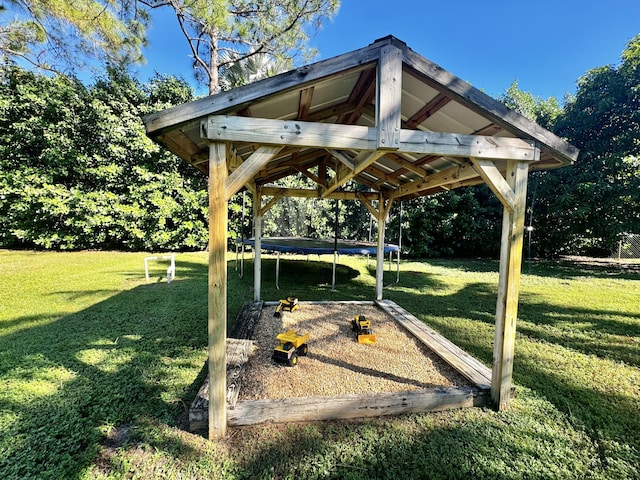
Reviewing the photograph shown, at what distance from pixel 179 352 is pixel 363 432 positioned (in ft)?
7.26

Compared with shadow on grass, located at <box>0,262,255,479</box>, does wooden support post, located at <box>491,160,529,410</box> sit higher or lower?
higher

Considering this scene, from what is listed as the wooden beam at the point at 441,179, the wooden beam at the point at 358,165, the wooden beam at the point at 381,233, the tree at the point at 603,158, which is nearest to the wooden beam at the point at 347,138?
the wooden beam at the point at 358,165

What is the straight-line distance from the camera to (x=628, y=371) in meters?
3.02

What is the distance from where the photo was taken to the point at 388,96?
2021 mm

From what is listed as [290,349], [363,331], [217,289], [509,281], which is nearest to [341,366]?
[290,349]

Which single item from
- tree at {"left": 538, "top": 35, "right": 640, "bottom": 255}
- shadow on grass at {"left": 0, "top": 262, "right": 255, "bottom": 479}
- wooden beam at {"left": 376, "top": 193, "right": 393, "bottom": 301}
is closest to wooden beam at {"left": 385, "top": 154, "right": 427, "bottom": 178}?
wooden beam at {"left": 376, "top": 193, "right": 393, "bottom": 301}

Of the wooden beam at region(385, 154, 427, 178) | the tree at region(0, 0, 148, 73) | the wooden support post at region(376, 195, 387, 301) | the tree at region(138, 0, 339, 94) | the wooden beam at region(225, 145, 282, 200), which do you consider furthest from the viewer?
the tree at region(138, 0, 339, 94)

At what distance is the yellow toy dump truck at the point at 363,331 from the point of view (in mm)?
3482

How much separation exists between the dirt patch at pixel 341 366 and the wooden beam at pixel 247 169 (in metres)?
1.66

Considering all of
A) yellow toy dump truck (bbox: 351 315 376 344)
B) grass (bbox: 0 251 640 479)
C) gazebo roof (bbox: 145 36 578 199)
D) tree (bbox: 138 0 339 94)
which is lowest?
grass (bbox: 0 251 640 479)

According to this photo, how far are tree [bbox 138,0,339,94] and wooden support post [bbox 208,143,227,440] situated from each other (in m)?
7.21

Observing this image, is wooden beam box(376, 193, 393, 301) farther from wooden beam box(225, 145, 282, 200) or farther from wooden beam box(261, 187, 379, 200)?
wooden beam box(225, 145, 282, 200)

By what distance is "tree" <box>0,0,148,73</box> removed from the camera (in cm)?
534

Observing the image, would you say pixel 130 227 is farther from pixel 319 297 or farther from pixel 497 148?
pixel 497 148
